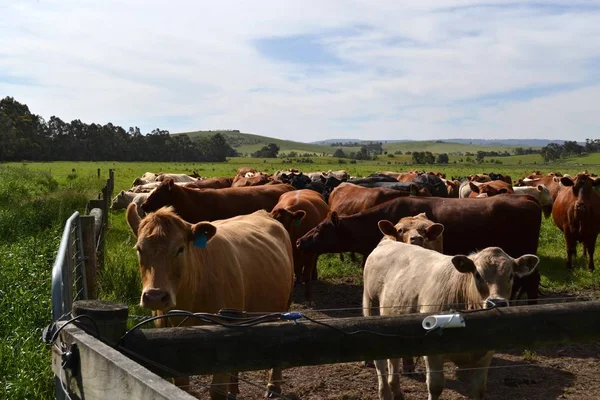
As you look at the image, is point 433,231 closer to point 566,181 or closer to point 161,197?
point 161,197

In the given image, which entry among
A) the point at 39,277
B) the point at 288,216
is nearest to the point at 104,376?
the point at 39,277

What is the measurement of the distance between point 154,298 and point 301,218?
24.1ft

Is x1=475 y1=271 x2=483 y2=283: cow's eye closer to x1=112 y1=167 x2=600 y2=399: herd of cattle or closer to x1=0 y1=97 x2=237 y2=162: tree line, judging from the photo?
x1=112 y1=167 x2=600 y2=399: herd of cattle

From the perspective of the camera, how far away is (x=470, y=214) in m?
10.6

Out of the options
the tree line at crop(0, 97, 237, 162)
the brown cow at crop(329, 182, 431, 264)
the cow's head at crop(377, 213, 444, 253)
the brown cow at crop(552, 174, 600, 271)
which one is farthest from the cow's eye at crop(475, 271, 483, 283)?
the tree line at crop(0, 97, 237, 162)


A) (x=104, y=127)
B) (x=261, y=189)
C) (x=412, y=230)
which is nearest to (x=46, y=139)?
(x=104, y=127)

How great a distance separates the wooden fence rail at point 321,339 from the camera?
2.56 meters

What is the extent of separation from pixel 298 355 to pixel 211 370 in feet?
1.38

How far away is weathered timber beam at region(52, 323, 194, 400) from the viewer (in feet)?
6.08

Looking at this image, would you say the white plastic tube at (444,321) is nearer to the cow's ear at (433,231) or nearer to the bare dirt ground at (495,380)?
the bare dirt ground at (495,380)

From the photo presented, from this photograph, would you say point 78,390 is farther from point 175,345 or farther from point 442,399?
point 442,399

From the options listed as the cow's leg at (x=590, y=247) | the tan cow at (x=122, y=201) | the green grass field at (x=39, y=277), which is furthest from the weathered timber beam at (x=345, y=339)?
the tan cow at (x=122, y=201)

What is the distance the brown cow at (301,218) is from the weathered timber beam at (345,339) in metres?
7.35

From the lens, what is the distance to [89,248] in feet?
20.1
